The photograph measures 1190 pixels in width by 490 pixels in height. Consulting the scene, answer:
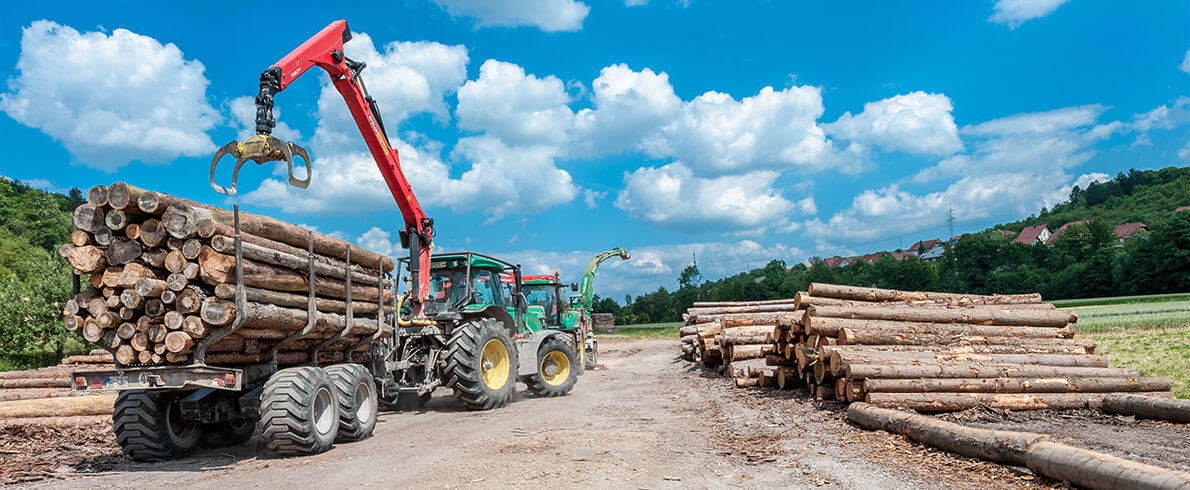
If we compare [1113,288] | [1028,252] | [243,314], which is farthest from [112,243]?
[1028,252]

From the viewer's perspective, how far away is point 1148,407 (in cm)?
852

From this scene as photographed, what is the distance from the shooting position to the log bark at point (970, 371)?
31.2 ft

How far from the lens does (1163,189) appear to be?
113 m

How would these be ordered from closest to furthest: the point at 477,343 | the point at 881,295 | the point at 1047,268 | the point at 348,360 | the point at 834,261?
the point at 348,360 < the point at 477,343 < the point at 881,295 < the point at 1047,268 < the point at 834,261

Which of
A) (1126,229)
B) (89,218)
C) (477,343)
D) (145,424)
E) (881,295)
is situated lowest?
(145,424)

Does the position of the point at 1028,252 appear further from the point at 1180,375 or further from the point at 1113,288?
the point at 1180,375

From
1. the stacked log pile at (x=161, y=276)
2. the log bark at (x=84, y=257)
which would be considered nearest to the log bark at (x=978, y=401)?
the stacked log pile at (x=161, y=276)

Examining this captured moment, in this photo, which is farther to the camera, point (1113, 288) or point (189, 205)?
point (1113, 288)

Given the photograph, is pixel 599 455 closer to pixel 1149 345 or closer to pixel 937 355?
pixel 937 355

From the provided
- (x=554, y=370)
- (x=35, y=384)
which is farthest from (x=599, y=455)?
(x=35, y=384)

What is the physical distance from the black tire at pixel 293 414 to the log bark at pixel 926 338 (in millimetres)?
7287

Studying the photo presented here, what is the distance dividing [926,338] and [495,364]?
6.82 metres

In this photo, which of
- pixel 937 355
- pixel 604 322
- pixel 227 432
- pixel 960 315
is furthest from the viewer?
pixel 604 322

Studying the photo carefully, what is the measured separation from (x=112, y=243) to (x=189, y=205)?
0.82m
